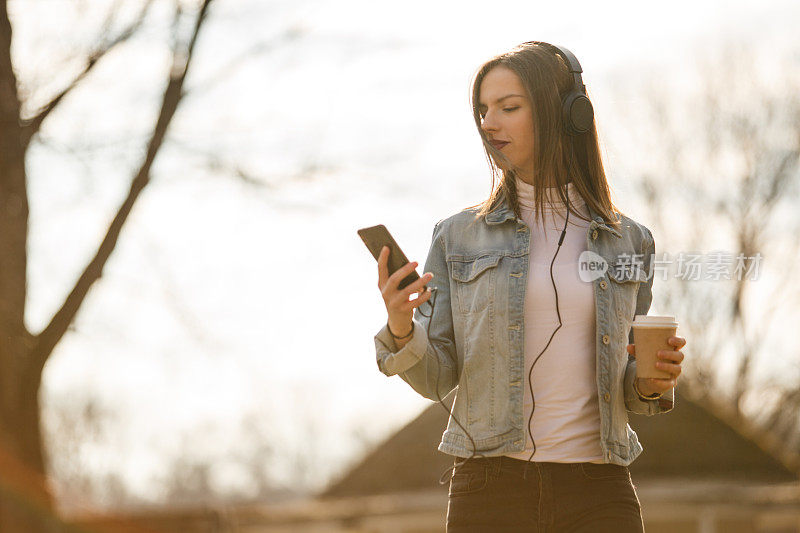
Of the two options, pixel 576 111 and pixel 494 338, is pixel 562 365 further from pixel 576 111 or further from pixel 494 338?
pixel 576 111

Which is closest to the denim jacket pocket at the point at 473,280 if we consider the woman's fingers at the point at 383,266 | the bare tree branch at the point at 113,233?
the woman's fingers at the point at 383,266

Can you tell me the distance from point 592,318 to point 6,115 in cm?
582

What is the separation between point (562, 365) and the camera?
3.13 metres

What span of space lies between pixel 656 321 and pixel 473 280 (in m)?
0.61

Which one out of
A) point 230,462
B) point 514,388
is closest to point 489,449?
point 514,388

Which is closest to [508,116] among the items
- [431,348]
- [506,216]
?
[506,216]

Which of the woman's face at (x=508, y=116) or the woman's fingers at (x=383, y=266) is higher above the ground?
the woman's face at (x=508, y=116)

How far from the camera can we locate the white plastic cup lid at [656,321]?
3.10 meters

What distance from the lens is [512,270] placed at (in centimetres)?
325

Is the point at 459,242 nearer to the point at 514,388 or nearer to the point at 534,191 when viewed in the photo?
the point at 534,191

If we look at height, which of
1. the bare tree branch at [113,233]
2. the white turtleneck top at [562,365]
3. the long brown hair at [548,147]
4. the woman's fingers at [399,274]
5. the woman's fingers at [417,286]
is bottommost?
the bare tree branch at [113,233]

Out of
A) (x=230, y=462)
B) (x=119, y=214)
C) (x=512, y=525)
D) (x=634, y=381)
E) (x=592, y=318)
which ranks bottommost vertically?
(x=230, y=462)

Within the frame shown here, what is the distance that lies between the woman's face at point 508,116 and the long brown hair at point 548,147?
0.07 feet

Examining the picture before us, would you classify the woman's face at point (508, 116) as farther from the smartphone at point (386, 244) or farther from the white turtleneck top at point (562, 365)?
the smartphone at point (386, 244)
